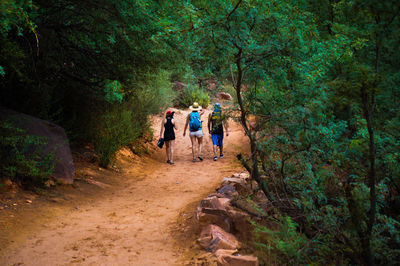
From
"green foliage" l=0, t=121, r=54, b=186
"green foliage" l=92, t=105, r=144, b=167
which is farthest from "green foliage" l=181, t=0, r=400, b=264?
"green foliage" l=92, t=105, r=144, b=167

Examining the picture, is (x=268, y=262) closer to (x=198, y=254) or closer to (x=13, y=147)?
A: (x=198, y=254)

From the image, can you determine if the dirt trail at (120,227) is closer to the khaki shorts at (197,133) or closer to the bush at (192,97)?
the khaki shorts at (197,133)

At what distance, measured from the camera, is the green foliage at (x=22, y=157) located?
5591 mm

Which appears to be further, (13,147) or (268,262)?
(13,147)

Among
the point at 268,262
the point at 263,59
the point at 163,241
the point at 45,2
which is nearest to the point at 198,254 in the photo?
the point at 163,241

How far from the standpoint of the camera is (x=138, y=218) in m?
5.65

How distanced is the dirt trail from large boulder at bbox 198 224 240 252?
0.29m

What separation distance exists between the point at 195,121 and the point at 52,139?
5.60 meters

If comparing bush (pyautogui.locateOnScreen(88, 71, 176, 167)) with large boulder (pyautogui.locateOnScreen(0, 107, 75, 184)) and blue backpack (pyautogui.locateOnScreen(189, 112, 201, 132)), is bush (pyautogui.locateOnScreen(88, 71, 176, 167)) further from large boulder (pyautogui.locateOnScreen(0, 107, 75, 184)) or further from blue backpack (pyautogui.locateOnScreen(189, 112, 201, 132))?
blue backpack (pyautogui.locateOnScreen(189, 112, 201, 132))

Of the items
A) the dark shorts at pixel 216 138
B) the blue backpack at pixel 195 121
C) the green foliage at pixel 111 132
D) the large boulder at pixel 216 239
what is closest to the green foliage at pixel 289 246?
A: the large boulder at pixel 216 239

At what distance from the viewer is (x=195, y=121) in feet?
37.9

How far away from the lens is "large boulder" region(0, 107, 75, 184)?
249 inches

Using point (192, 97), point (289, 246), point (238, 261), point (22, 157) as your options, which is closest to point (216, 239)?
point (238, 261)

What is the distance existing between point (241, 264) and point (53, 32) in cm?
635
